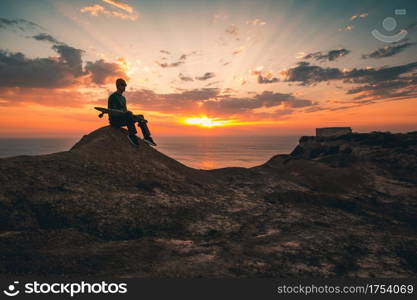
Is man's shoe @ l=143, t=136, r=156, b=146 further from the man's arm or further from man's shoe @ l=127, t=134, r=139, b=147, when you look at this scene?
the man's arm

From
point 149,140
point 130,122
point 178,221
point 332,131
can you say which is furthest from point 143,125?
point 332,131

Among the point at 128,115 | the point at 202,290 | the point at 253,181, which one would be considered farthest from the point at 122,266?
the point at 253,181

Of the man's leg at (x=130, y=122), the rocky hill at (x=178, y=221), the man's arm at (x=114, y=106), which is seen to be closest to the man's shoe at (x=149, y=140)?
the rocky hill at (x=178, y=221)

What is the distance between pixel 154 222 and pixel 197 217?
1522mm

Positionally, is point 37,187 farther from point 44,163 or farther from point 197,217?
point 197,217

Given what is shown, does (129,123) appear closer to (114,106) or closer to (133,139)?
(133,139)

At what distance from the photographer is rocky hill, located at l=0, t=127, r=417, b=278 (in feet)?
17.7

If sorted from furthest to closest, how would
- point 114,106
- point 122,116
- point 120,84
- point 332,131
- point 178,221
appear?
point 332,131, point 122,116, point 120,84, point 114,106, point 178,221

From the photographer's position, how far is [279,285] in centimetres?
493

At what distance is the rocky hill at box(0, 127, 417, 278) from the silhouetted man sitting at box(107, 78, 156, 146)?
19.9 inches

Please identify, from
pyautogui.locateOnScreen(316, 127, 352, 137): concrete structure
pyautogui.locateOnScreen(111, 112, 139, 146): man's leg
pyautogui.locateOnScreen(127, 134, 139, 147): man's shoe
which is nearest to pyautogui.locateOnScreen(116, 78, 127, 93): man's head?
pyautogui.locateOnScreen(111, 112, 139, 146): man's leg

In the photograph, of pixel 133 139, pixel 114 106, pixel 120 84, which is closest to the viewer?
pixel 114 106

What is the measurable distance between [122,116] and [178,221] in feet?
20.9

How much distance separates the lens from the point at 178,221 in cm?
784
